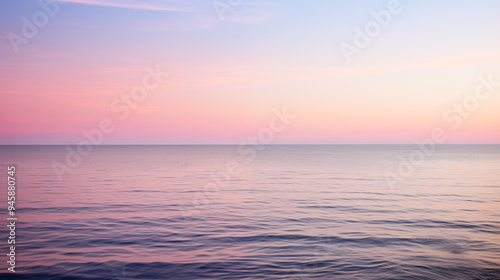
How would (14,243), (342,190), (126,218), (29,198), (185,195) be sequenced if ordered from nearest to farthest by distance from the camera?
(14,243) → (126,218) → (29,198) → (185,195) → (342,190)

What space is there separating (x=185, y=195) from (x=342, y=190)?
55.2 feet

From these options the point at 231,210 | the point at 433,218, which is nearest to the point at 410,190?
the point at 433,218

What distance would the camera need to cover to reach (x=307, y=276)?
1388 cm

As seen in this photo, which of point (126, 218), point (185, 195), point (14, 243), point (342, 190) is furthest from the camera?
point (342, 190)

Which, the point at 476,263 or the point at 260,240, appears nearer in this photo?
the point at 476,263

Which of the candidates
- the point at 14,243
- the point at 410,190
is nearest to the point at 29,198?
the point at 14,243

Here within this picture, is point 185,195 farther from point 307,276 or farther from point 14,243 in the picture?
point 307,276

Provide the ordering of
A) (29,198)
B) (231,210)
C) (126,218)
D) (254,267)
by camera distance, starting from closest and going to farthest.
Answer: (254,267) < (126,218) < (231,210) < (29,198)

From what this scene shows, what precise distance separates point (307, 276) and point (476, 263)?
7208 mm

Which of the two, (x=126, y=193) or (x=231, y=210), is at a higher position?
(x=126, y=193)

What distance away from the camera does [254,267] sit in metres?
14.9

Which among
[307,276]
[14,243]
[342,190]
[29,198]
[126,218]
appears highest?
[342,190]

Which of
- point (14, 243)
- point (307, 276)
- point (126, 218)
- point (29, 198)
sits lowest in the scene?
point (307, 276)

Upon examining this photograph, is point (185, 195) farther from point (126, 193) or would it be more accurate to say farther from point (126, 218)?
point (126, 218)
